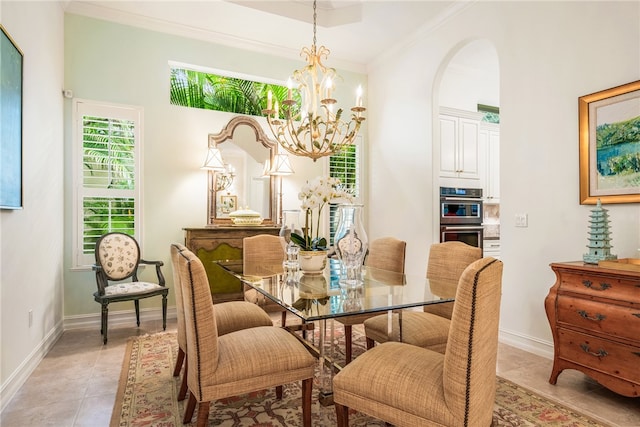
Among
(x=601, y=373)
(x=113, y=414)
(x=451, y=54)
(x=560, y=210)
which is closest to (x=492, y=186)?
(x=451, y=54)

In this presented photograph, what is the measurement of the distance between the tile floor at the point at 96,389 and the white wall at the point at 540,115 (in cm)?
42

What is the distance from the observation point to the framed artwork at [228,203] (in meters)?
4.42

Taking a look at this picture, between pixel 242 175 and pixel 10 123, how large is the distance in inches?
96.5

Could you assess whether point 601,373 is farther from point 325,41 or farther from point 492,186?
point 325,41

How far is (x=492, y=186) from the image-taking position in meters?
5.23

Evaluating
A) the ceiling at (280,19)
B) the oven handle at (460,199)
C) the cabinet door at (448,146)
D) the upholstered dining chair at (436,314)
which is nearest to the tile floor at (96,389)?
the upholstered dining chair at (436,314)

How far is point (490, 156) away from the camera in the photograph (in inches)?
204

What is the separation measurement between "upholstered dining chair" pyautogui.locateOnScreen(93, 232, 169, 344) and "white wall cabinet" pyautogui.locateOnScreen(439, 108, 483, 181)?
336 centimetres

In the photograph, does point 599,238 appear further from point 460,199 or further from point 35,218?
point 35,218

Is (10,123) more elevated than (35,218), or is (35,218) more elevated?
(10,123)

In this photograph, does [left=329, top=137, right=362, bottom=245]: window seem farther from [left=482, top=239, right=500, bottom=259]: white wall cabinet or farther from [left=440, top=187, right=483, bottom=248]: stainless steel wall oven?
[left=482, top=239, right=500, bottom=259]: white wall cabinet

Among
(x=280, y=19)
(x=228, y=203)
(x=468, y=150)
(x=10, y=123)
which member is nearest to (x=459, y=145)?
(x=468, y=150)

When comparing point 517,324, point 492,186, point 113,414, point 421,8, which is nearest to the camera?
point 113,414

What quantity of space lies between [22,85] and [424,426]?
3.20 m
